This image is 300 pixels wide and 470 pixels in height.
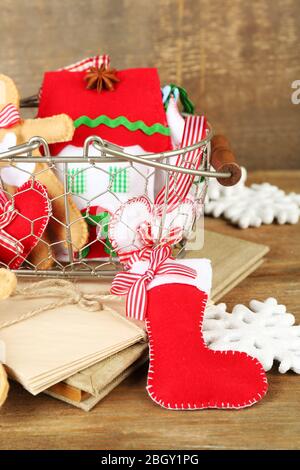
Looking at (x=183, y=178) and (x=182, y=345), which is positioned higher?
(x=183, y=178)

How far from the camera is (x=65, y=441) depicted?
18.5 inches

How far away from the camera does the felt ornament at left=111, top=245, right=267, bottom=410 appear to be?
49 cm

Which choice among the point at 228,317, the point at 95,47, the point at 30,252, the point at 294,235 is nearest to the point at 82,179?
the point at 30,252

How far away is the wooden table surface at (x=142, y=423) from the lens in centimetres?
47

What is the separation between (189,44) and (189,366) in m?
0.64

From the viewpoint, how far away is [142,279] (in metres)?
0.58

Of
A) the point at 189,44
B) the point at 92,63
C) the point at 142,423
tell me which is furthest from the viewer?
the point at 189,44

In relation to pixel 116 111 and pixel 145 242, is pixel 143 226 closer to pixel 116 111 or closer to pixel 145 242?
pixel 145 242

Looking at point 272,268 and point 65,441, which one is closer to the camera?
point 65,441

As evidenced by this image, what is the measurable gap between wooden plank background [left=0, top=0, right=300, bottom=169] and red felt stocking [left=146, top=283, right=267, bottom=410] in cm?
56

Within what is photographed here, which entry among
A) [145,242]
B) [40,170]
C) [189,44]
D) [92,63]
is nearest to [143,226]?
[145,242]

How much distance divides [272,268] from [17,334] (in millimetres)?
318
